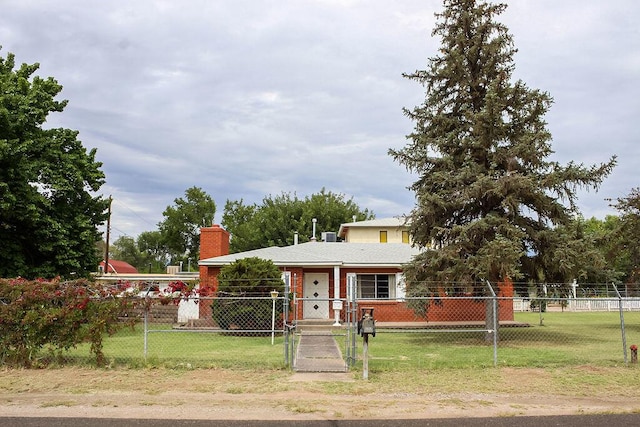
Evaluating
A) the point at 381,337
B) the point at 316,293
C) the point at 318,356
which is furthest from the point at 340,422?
the point at 316,293

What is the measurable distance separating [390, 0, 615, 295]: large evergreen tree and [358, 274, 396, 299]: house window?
19.0 ft

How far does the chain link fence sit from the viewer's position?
1127 cm

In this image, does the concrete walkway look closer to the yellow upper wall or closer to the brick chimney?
the brick chimney

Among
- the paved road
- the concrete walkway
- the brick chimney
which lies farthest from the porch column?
the paved road

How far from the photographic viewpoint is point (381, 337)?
60.3ft

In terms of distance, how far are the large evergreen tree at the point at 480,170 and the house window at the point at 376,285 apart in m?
5.80

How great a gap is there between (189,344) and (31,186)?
8.41 meters

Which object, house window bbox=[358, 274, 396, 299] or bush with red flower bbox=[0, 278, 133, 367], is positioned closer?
bush with red flower bbox=[0, 278, 133, 367]

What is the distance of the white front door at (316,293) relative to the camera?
75.6 ft

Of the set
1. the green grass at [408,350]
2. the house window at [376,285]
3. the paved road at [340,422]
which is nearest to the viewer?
the paved road at [340,422]

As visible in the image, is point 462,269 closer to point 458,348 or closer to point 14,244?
point 458,348

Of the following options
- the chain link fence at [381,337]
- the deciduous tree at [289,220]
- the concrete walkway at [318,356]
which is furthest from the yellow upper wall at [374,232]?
the concrete walkway at [318,356]

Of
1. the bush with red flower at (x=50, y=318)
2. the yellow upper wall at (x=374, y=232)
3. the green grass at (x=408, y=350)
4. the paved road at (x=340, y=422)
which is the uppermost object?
the yellow upper wall at (x=374, y=232)

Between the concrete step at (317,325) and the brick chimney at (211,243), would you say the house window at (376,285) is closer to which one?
the concrete step at (317,325)
